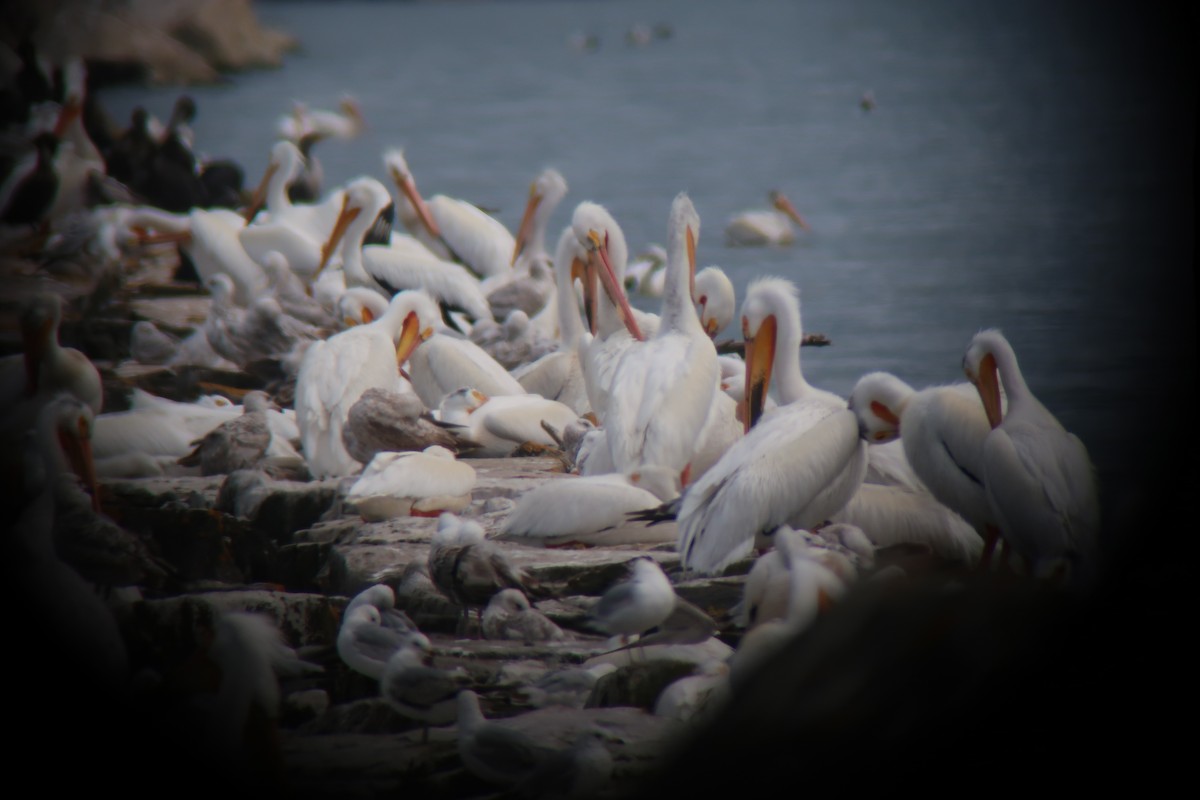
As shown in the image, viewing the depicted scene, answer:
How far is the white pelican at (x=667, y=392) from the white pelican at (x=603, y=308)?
46 cm

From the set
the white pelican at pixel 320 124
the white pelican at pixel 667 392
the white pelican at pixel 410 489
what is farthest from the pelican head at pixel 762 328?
the white pelican at pixel 320 124

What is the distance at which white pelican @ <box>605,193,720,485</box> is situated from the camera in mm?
4141

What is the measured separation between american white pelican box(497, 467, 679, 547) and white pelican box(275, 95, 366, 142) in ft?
32.6

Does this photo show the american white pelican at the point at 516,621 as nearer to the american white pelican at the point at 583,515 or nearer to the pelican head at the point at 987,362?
the american white pelican at the point at 583,515

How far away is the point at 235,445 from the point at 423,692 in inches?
91.4

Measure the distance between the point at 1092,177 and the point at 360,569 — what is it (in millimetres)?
14229

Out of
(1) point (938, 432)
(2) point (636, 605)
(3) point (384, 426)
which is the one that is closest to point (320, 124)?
(3) point (384, 426)

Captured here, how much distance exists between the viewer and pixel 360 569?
12.3 ft

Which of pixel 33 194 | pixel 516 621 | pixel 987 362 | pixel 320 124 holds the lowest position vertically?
pixel 516 621

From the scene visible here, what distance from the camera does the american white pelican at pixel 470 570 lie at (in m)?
3.42

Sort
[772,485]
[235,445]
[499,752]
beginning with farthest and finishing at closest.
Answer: [235,445]
[772,485]
[499,752]

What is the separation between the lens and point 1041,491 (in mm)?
3455

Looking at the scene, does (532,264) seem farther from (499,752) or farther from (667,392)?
(499,752)

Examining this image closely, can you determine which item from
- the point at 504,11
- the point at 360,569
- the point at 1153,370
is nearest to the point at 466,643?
the point at 360,569
